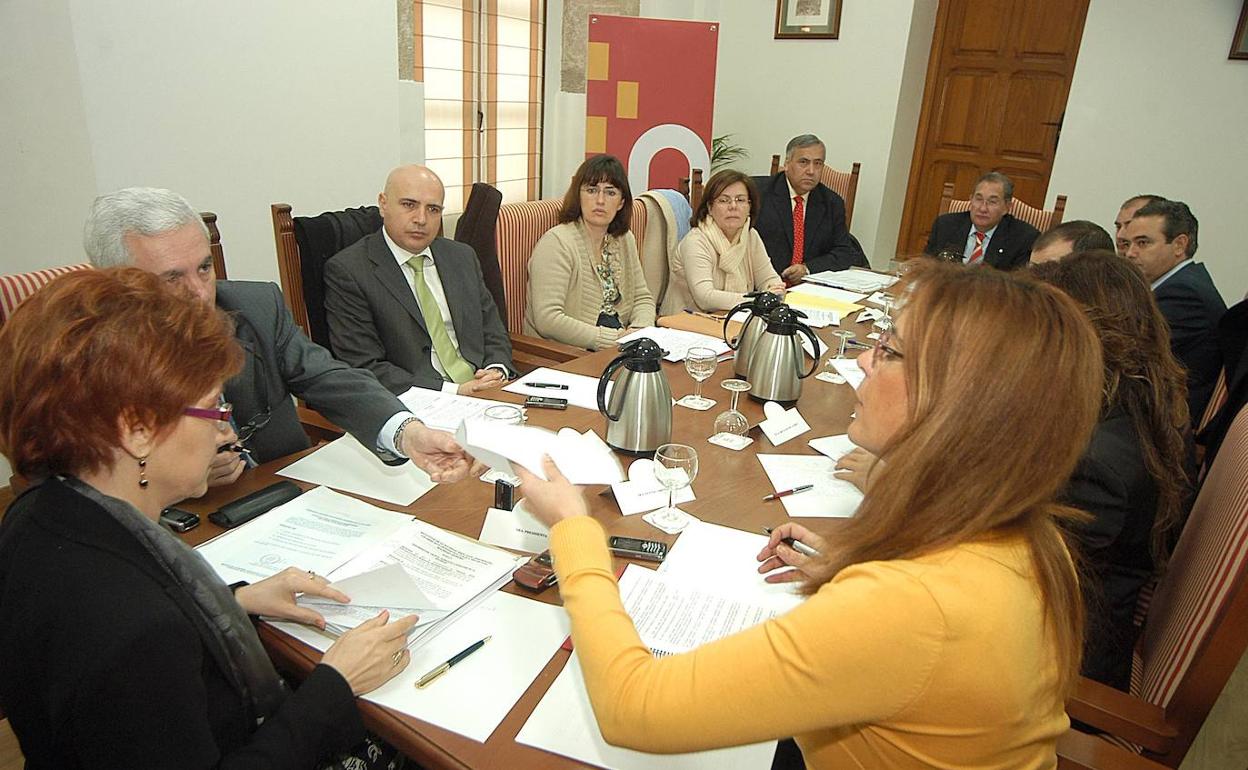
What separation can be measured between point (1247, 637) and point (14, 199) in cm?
366

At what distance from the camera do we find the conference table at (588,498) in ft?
3.09

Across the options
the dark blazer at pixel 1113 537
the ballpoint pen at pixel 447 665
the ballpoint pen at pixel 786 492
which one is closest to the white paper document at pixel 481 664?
the ballpoint pen at pixel 447 665

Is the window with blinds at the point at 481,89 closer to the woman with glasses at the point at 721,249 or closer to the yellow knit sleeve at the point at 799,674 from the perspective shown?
the woman with glasses at the point at 721,249

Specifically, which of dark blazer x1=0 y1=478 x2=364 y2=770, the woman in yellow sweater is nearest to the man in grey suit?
dark blazer x1=0 y1=478 x2=364 y2=770

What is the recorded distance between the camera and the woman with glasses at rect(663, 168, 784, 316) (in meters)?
3.54

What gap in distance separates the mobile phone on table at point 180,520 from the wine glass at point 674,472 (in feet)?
2.76

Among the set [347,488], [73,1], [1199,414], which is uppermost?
[73,1]

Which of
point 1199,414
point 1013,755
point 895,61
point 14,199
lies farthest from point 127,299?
point 895,61

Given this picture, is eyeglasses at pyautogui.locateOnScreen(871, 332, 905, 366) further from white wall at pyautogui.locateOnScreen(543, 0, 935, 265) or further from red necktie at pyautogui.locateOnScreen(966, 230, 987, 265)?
white wall at pyautogui.locateOnScreen(543, 0, 935, 265)

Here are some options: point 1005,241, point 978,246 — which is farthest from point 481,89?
point 1005,241

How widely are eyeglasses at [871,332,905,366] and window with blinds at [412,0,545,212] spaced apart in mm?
4317

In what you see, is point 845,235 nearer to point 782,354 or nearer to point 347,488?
Answer: point 782,354

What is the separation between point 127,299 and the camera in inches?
36.6

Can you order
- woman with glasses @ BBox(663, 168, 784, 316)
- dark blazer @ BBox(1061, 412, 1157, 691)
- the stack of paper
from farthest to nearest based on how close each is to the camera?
the stack of paper → woman with glasses @ BBox(663, 168, 784, 316) → dark blazer @ BBox(1061, 412, 1157, 691)
